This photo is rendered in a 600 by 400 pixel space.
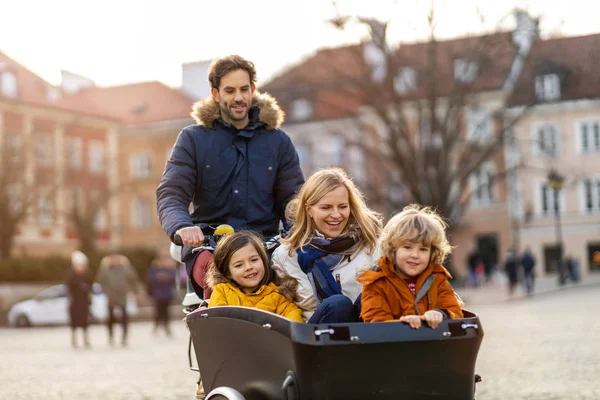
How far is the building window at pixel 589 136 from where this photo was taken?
58188 mm

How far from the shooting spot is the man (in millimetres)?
5777

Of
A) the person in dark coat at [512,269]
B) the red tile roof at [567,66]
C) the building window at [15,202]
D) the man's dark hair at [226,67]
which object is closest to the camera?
the man's dark hair at [226,67]

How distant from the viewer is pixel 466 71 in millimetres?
29922

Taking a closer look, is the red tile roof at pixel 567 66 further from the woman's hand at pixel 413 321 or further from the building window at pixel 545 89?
the woman's hand at pixel 413 321

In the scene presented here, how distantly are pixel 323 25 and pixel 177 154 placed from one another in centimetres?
2139

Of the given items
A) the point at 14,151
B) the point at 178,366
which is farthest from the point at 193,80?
the point at 178,366

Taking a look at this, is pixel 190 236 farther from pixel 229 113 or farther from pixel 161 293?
pixel 161 293

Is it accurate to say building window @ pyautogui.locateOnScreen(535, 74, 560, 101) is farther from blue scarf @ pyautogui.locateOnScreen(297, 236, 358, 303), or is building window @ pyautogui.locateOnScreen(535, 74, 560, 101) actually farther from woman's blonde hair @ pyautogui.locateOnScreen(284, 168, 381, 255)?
blue scarf @ pyautogui.locateOnScreen(297, 236, 358, 303)

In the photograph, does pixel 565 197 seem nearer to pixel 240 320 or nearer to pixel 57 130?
pixel 57 130

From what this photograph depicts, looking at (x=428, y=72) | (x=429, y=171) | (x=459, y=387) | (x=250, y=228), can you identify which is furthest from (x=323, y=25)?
(x=459, y=387)

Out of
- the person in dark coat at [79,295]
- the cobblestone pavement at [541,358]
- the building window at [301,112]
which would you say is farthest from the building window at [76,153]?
the cobblestone pavement at [541,358]

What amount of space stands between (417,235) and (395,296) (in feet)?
0.87

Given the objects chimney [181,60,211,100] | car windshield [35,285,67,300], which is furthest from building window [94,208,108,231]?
car windshield [35,285,67,300]

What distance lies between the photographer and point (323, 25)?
26.8 metres
